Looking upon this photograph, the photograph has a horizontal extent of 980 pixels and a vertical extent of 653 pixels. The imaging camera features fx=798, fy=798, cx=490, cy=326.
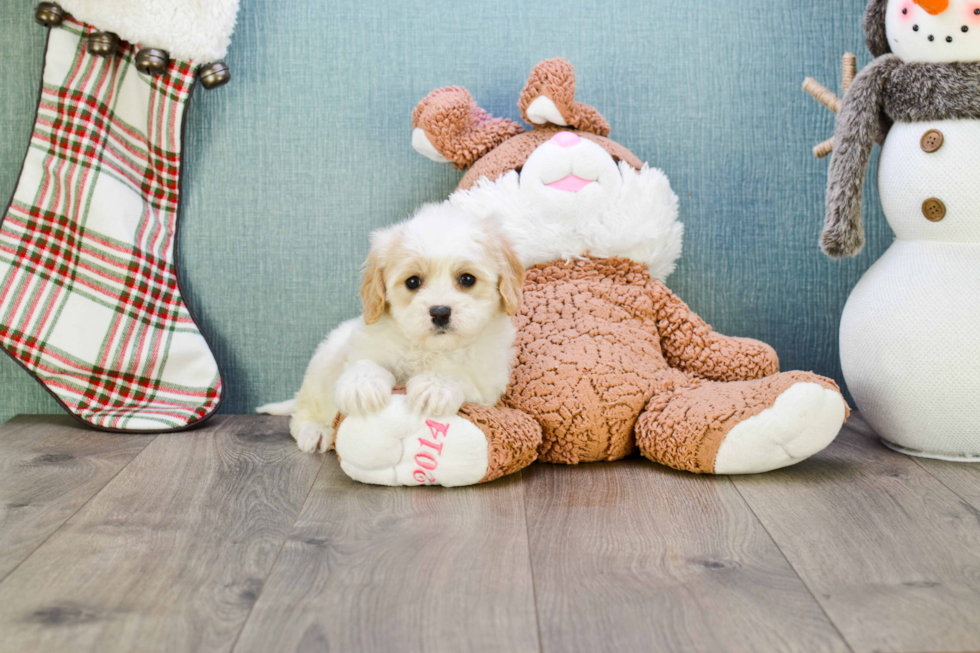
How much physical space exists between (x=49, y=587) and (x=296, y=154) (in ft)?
3.91

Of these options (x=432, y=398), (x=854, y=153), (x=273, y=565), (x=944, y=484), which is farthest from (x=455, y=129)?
(x=944, y=484)

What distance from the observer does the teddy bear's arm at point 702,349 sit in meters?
1.70

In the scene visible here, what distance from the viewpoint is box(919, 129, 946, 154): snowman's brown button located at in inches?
60.7

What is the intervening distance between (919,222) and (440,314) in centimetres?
99

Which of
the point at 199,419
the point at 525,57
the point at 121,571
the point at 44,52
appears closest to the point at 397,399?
the point at 121,571

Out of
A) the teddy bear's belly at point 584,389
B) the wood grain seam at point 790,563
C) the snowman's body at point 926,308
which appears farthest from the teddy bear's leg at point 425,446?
the snowman's body at point 926,308

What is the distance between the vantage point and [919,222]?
160 cm

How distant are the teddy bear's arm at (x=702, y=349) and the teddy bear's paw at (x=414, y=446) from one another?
56 cm

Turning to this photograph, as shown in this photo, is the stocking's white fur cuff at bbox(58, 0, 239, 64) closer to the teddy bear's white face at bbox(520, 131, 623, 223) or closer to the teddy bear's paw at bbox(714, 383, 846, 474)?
the teddy bear's white face at bbox(520, 131, 623, 223)

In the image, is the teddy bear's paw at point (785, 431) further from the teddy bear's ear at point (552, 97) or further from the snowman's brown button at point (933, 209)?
the teddy bear's ear at point (552, 97)

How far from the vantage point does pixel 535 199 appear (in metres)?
1.69

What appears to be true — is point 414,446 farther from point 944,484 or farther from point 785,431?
point 944,484

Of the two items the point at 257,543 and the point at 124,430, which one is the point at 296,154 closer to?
the point at 124,430

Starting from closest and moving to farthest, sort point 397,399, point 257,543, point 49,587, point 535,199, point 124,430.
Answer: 1. point 49,587
2. point 257,543
3. point 397,399
4. point 535,199
5. point 124,430
